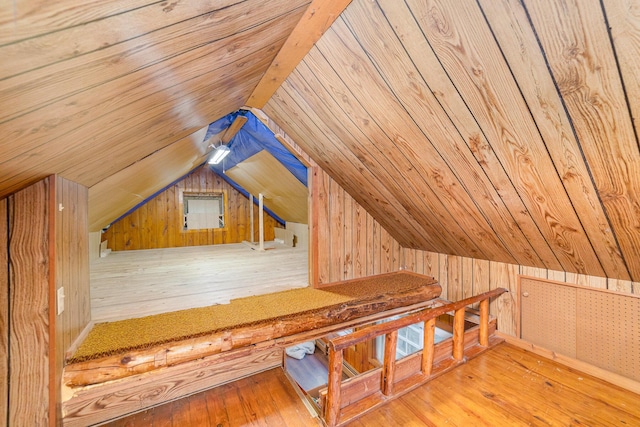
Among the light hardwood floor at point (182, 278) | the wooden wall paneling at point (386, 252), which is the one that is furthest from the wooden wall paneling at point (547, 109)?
the light hardwood floor at point (182, 278)

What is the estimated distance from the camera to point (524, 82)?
110 centimetres

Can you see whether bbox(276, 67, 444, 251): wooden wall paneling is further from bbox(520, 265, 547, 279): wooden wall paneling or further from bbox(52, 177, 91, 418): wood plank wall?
bbox(52, 177, 91, 418): wood plank wall

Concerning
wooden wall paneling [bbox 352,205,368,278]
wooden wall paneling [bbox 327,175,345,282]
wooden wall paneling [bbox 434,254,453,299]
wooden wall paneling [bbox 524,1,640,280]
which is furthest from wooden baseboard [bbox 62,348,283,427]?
wooden wall paneling [bbox 524,1,640,280]

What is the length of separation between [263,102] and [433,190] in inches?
61.6

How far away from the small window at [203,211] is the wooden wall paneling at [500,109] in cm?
599

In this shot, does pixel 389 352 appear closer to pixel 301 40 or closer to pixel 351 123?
pixel 351 123

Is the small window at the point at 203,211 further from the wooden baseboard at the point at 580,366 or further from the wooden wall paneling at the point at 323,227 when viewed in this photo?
the wooden baseboard at the point at 580,366

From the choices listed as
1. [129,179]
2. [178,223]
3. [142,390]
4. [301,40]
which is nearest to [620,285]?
[301,40]

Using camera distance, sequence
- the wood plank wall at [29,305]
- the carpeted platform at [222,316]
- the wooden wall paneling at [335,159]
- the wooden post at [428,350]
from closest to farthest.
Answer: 1. the wood plank wall at [29,305]
2. the carpeted platform at [222,316]
3. the wooden post at [428,350]
4. the wooden wall paneling at [335,159]

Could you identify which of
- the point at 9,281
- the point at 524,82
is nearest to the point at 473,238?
the point at 524,82

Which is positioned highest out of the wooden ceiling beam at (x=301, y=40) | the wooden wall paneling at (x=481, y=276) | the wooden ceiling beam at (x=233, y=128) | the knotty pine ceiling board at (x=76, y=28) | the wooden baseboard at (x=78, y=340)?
the wooden ceiling beam at (x=233, y=128)

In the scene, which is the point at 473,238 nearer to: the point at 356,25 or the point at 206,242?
the point at 356,25

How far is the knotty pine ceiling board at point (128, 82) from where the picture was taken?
0.69 m

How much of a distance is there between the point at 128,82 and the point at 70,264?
138 centimetres
